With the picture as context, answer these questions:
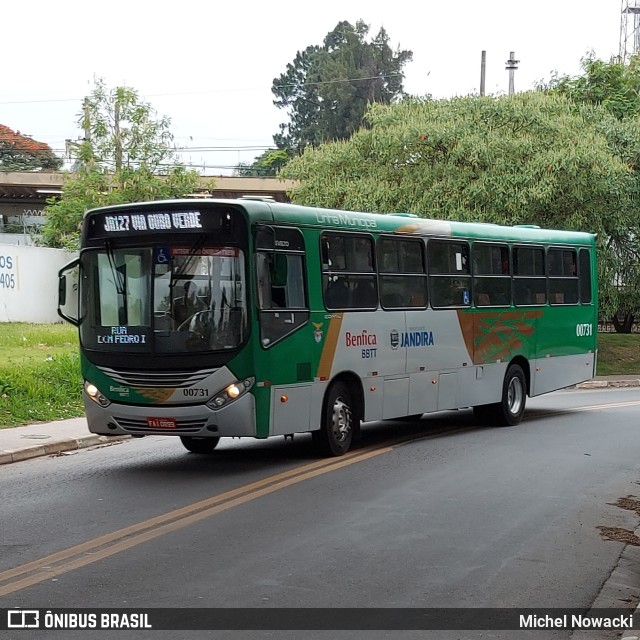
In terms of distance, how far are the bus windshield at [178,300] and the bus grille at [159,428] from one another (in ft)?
2.57

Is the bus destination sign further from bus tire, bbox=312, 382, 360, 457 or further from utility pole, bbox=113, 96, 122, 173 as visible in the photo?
utility pole, bbox=113, 96, 122, 173

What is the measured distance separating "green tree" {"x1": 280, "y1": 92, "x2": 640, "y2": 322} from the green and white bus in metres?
15.6

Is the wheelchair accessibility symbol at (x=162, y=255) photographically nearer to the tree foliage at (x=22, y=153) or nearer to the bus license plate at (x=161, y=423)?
the bus license plate at (x=161, y=423)

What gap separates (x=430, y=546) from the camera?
923 cm

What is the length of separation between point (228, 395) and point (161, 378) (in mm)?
799

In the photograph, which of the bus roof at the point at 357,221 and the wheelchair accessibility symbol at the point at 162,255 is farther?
the bus roof at the point at 357,221

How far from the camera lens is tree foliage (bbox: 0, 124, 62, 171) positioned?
82.0 metres

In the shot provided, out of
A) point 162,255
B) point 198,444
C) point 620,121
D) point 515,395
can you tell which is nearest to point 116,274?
point 162,255

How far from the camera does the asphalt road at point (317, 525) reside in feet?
25.3

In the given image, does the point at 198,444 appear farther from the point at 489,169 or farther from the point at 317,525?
the point at 489,169

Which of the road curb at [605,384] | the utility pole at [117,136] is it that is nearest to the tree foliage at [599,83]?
the road curb at [605,384]

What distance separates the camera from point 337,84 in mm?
94062

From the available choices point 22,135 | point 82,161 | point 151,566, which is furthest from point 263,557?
point 22,135

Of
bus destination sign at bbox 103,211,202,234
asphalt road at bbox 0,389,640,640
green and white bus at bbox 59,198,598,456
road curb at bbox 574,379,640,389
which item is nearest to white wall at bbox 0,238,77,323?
road curb at bbox 574,379,640,389
